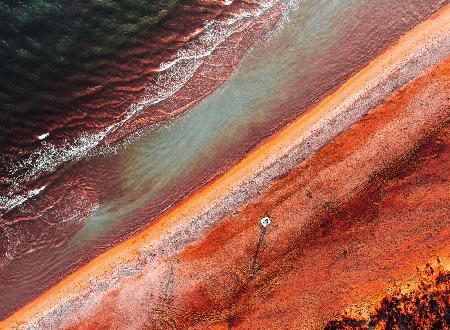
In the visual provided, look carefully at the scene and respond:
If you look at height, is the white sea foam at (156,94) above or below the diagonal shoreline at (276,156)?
above

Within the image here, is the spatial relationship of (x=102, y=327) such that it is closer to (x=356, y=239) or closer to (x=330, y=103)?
(x=356, y=239)

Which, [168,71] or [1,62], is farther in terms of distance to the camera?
[168,71]

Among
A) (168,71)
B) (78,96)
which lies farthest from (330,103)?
(78,96)

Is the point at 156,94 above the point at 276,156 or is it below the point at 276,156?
above
